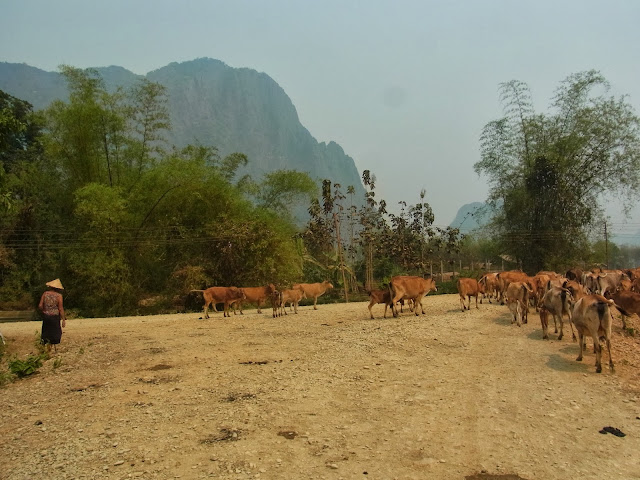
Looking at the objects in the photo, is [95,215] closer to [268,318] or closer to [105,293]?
[105,293]

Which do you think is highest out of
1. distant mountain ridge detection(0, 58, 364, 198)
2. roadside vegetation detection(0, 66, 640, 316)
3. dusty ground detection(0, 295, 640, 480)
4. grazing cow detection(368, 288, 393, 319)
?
distant mountain ridge detection(0, 58, 364, 198)

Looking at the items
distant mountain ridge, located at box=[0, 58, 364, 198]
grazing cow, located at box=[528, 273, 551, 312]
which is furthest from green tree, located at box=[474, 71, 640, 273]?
distant mountain ridge, located at box=[0, 58, 364, 198]

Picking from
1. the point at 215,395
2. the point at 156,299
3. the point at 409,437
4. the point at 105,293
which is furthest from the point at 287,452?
the point at 156,299

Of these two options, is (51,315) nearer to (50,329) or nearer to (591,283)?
(50,329)

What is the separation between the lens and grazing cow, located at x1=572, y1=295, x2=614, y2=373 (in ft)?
26.3

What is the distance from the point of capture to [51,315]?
10172 mm

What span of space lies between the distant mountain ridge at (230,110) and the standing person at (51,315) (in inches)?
3981

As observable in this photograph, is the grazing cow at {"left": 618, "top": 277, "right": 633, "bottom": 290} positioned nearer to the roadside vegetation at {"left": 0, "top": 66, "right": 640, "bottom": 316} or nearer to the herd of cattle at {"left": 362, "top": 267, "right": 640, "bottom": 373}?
the herd of cattle at {"left": 362, "top": 267, "right": 640, "bottom": 373}

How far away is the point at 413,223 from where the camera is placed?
129 ft

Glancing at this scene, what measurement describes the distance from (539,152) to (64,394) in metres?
34.8

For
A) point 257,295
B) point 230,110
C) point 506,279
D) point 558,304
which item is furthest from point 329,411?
point 230,110

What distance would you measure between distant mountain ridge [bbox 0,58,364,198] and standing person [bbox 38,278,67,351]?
101107 millimetres

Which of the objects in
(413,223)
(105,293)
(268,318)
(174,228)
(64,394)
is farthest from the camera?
(413,223)

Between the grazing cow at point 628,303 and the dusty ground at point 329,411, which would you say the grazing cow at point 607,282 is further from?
the dusty ground at point 329,411
